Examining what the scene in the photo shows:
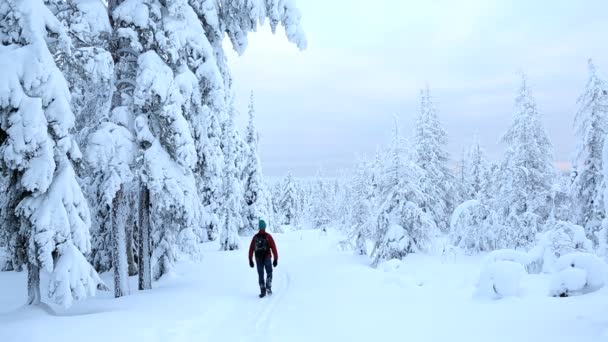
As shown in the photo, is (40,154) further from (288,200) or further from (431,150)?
A: (288,200)

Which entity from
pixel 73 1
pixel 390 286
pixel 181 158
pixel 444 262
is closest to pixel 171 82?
pixel 181 158

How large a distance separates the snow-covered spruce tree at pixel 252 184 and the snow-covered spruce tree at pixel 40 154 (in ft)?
101

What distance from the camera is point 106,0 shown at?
1102 cm

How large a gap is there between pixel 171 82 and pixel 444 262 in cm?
1611

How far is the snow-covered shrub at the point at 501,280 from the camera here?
787 centimetres

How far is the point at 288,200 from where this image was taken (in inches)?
3270

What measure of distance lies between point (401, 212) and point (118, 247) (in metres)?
15.7

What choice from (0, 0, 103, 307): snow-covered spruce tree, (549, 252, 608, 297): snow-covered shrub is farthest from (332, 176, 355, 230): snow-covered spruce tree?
(0, 0, 103, 307): snow-covered spruce tree

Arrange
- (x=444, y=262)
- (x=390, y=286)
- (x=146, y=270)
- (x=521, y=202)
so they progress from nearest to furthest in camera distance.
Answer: (x=390, y=286) < (x=146, y=270) < (x=444, y=262) < (x=521, y=202)

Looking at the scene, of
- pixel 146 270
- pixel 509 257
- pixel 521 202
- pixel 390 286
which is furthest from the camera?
pixel 521 202

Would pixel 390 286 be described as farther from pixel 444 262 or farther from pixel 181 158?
pixel 444 262

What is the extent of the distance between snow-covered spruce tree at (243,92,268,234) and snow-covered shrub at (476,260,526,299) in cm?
3200

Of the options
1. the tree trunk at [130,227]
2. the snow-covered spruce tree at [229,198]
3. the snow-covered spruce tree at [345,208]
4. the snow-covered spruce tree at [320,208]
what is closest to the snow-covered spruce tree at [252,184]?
the snow-covered spruce tree at [229,198]

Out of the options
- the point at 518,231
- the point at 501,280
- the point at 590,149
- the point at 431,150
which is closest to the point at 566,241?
the point at 501,280
